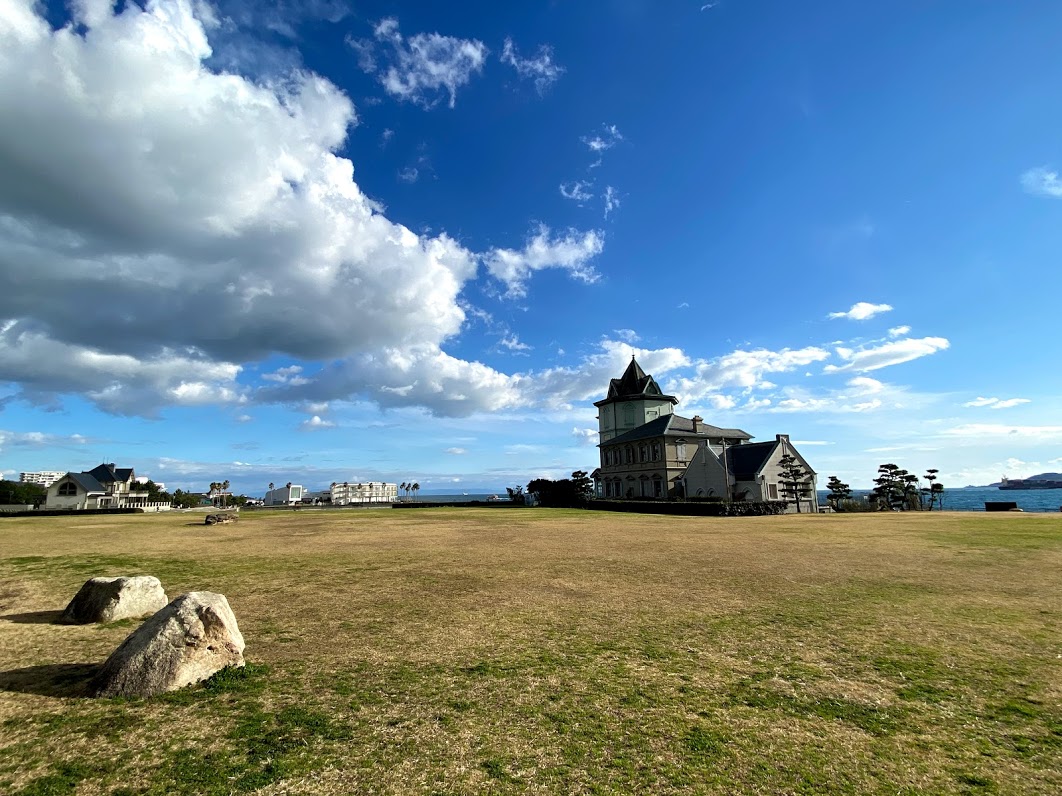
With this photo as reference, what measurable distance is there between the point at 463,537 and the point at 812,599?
59.0 ft

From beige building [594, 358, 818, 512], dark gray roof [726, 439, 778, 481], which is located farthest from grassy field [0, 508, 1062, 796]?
dark gray roof [726, 439, 778, 481]

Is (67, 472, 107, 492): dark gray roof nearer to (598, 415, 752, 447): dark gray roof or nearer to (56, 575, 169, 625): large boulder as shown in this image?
(598, 415, 752, 447): dark gray roof

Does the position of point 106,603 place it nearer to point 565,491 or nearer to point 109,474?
point 565,491

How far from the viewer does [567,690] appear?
6.95 metres

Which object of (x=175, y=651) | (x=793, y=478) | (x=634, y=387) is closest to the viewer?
(x=175, y=651)

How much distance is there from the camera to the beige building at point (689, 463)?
57.2 meters

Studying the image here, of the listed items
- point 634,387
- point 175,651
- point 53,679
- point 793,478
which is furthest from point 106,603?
point 634,387

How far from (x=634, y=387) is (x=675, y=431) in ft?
63.8

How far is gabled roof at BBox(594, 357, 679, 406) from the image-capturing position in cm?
7975

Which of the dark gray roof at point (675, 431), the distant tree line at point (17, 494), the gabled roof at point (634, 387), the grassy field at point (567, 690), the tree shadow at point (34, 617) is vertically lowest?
the grassy field at point (567, 690)

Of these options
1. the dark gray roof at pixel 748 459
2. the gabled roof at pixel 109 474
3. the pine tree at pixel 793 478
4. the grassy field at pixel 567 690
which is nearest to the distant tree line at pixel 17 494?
the gabled roof at pixel 109 474

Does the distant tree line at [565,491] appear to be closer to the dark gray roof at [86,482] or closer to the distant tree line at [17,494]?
the dark gray roof at [86,482]

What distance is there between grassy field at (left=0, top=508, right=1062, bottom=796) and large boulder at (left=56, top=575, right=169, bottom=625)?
42 centimetres

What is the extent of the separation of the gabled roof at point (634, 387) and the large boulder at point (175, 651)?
7443cm
